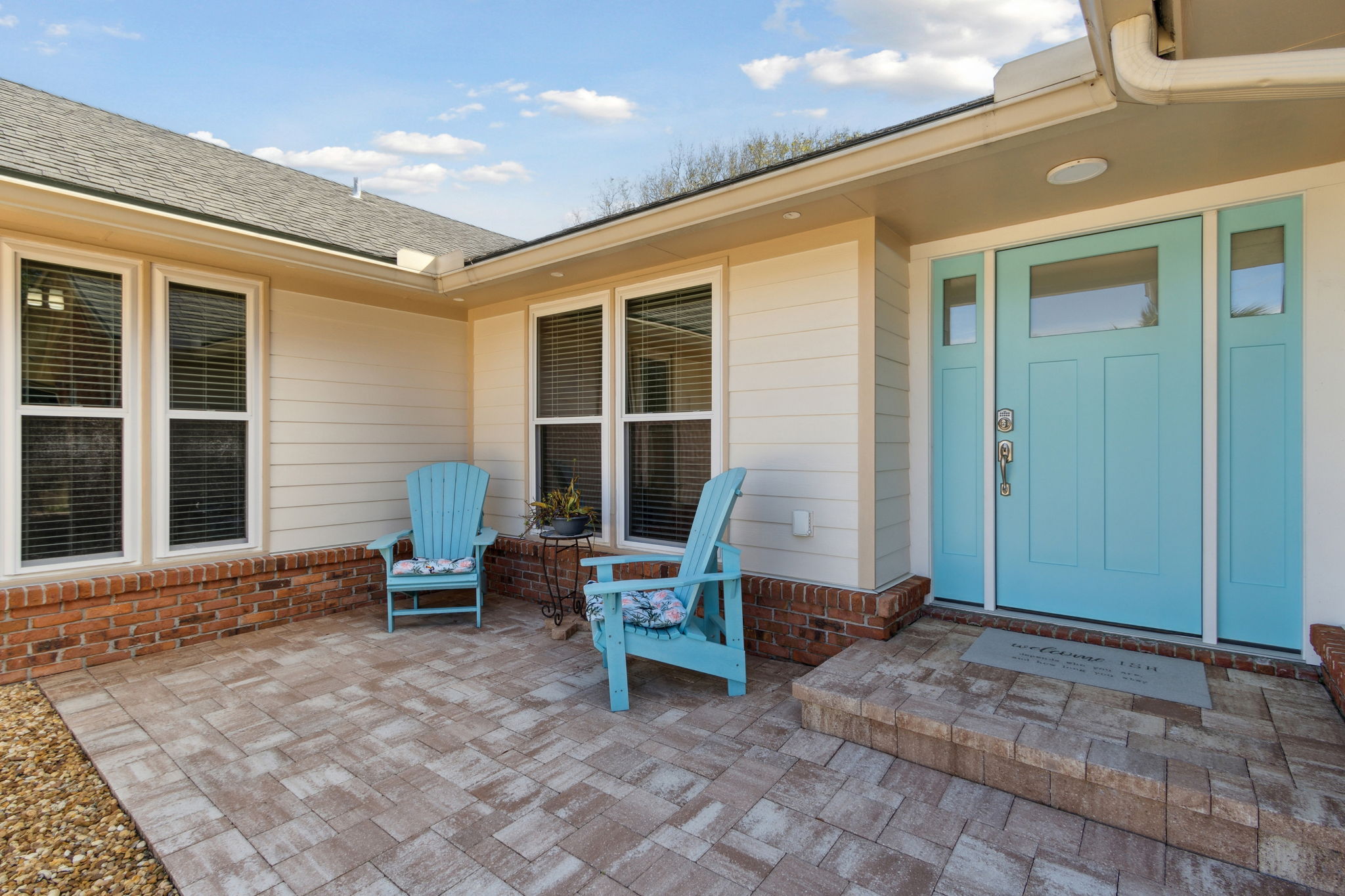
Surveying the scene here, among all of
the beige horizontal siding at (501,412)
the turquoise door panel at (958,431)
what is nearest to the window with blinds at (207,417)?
the beige horizontal siding at (501,412)

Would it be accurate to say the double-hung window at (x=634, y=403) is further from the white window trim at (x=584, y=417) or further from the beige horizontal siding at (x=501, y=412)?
the beige horizontal siding at (x=501, y=412)

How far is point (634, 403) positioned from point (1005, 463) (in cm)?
220

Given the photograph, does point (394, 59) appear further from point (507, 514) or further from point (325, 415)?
point (507, 514)

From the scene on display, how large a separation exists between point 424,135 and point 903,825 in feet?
66.1

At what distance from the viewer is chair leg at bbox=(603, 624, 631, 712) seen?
108 inches

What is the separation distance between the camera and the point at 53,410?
10.9 ft

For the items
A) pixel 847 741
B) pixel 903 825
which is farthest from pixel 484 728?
pixel 903 825

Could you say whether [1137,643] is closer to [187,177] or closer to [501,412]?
[501,412]

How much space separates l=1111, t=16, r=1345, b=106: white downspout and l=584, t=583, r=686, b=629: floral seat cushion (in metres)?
2.41

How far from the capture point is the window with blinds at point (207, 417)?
3715mm

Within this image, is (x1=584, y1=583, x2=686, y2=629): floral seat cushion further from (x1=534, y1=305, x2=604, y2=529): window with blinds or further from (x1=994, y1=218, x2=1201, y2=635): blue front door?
(x1=994, y1=218, x2=1201, y2=635): blue front door

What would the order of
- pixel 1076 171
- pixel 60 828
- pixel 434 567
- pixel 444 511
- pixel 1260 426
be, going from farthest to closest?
1. pixel 444 511
2. pixel 434 567
3. pixel 1260 426
4. pixel 1076 171
5. pixel 60 828

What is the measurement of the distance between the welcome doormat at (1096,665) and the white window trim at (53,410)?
4480mm

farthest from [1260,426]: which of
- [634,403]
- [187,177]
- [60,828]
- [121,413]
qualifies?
[187,177]
